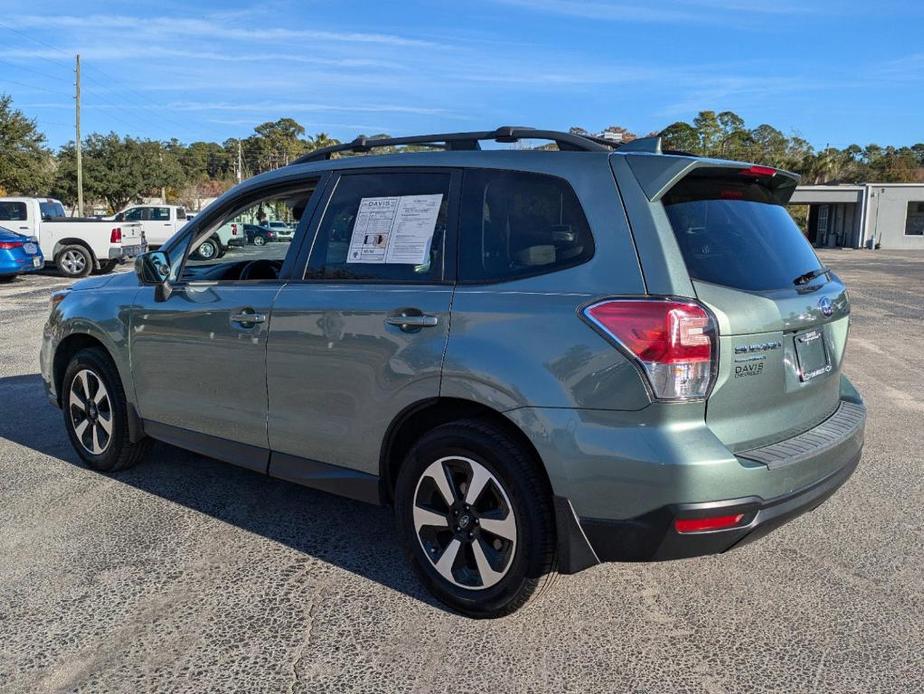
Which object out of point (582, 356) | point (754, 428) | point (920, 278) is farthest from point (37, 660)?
point (920, 278)

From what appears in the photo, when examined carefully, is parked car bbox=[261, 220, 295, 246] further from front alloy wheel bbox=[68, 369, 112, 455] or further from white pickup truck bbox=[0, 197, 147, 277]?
white pickup truck bbox=[0, 197, 147, 277]

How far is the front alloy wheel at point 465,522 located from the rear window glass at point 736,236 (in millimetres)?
1141

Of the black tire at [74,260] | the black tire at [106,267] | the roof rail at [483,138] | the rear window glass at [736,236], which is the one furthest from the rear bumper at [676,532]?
the black tire at [106,267]

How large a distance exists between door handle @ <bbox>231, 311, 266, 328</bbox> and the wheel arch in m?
0.93

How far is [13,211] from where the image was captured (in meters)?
19.4

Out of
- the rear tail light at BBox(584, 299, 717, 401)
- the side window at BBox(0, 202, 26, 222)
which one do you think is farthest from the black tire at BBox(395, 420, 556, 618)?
the side window at BBox(0, 202, 26, 222)

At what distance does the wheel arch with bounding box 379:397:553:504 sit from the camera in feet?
9.92

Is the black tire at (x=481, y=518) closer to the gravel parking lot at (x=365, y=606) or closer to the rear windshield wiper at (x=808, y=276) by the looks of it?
the gravel parking lot at (x=365, y=606)

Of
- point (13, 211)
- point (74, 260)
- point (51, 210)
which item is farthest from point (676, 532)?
point (51, 210)

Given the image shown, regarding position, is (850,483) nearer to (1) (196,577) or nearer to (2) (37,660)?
(1) (196,577)

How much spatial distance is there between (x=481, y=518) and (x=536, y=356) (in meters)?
0.71

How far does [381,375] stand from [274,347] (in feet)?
2.29

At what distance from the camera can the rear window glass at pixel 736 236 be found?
293 cm

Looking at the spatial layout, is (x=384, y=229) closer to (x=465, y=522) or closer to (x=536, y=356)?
(x=536, y=356)
